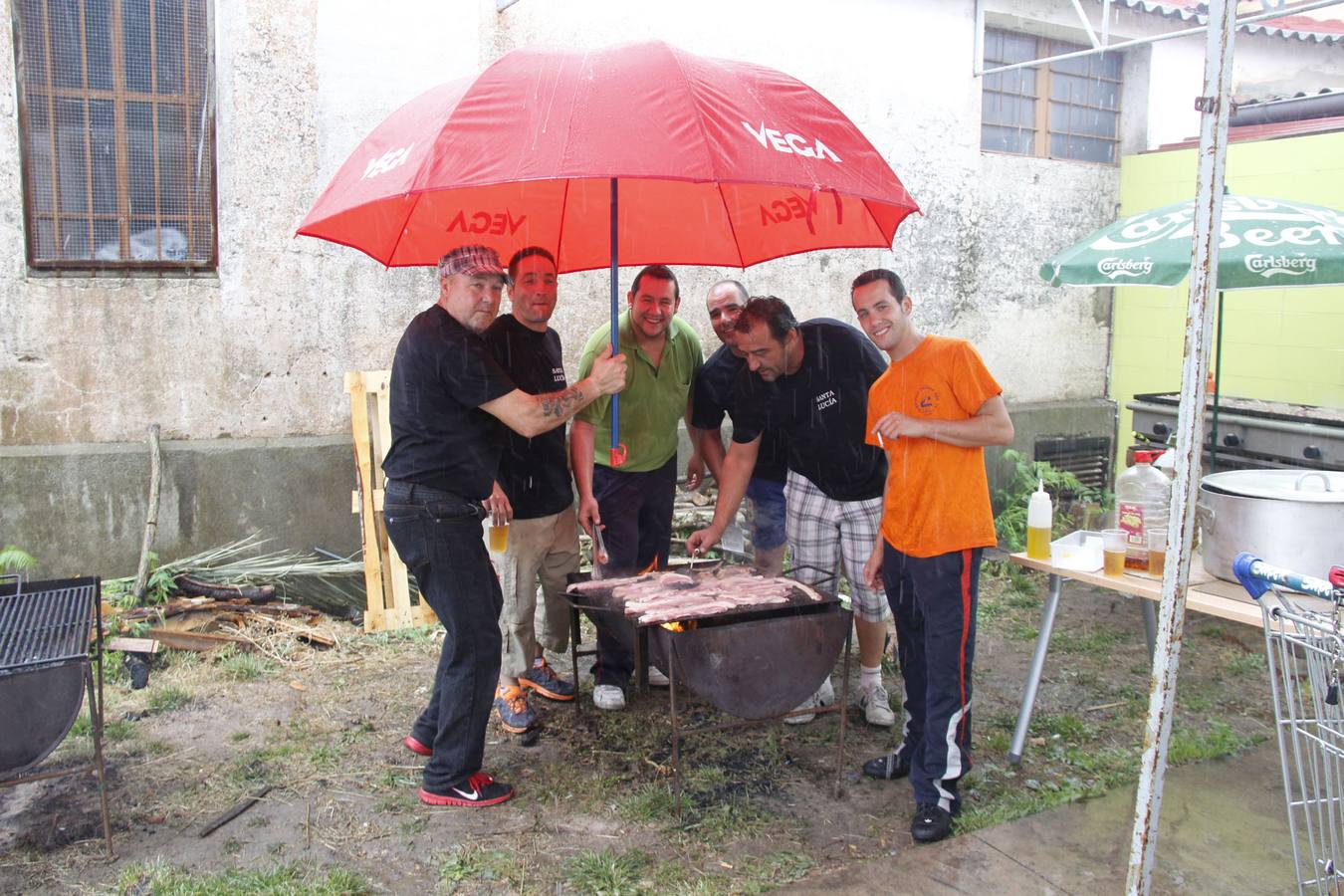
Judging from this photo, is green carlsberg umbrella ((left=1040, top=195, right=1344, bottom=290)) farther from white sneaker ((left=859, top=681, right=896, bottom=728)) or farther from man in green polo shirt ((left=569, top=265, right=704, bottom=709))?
white sneaker ((left=859, top=681, right=896, bottom=728))

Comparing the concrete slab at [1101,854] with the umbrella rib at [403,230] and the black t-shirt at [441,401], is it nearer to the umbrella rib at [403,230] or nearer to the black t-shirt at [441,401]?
the black t-shirt at [441,401]

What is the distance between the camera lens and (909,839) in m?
3.92

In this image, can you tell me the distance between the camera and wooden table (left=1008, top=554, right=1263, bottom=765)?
3.79 metres

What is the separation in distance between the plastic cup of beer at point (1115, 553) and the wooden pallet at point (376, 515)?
4.05 meters

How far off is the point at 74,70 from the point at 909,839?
6466 millimetres

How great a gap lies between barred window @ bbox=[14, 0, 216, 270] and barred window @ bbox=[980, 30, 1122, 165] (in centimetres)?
682

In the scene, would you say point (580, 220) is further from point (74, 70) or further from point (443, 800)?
point (74, 70)

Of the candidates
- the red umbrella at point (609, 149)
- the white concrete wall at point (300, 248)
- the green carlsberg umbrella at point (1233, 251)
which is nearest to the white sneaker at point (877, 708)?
the red umbrella at point (609, 149)

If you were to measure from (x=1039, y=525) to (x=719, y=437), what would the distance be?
1.79m

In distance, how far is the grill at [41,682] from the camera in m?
3.53

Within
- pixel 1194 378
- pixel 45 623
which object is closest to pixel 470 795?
pixel 45 623

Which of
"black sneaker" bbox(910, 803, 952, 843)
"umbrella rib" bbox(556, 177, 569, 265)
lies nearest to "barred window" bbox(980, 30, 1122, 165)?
"umbrella rib" bbox(556, 177, 569, 265)

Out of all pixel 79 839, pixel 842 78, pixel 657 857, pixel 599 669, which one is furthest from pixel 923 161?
pixel 79 839

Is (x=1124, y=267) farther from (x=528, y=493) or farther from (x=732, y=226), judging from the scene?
(x=528, y=493)
